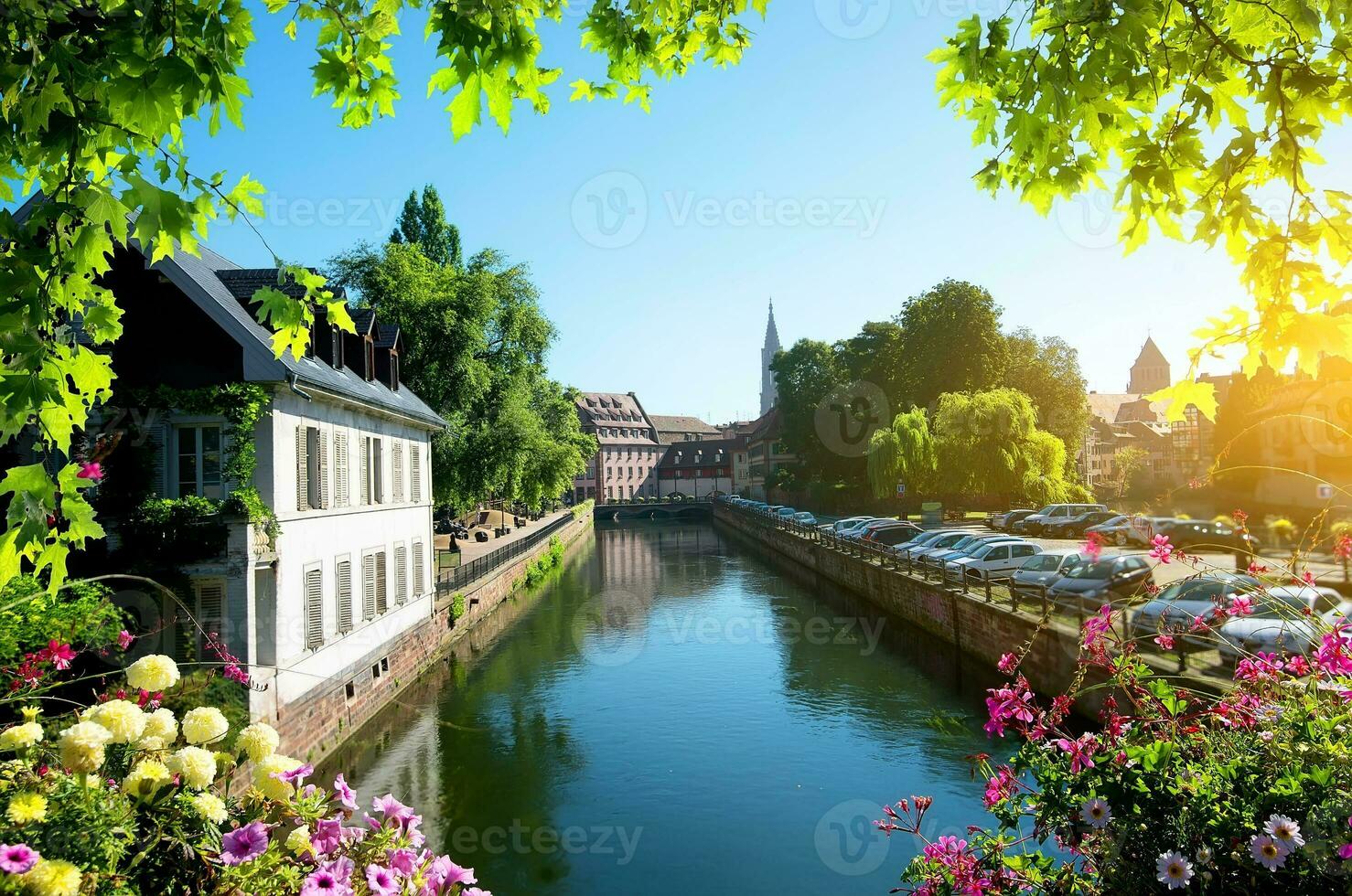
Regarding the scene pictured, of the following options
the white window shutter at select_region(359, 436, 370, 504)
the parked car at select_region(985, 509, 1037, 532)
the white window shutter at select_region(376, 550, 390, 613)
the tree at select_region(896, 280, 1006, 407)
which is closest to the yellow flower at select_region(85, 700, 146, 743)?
the white window shutter at select_region(359, 436, 370, 504)

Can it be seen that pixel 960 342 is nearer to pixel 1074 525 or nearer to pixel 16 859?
pixel 1074 525

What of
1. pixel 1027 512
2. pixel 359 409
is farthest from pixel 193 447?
pixel 1027 512

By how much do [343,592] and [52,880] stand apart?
17.0 meters

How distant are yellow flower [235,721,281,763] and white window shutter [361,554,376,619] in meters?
17.2

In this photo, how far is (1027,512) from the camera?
44.5 meters

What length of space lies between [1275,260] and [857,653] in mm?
22297

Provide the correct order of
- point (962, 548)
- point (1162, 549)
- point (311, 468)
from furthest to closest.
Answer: point (962, 548) < point (311, 468) < point (1162, 549)

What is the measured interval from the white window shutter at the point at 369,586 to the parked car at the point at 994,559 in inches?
622

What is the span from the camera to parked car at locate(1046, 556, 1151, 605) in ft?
61.2

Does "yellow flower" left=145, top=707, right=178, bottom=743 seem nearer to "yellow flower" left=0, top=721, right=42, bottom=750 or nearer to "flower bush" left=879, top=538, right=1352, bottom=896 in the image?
"yellow flower" left=0, top=721, right=42, bottom=750

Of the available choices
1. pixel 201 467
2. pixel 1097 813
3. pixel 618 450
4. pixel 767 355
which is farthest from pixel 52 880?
pixel 767 355

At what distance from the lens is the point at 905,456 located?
48.8 m

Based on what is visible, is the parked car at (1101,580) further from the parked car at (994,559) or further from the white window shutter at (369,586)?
the white window shutter at (369,586)

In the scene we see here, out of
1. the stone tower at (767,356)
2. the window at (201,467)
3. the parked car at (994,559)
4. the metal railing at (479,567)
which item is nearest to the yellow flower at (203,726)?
the window at (201,467)
